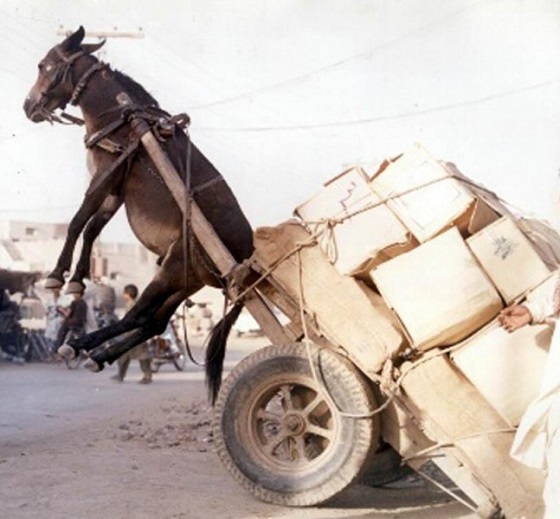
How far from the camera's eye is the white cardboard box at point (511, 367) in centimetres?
432

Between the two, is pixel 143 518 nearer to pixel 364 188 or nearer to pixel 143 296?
pixel 143 296

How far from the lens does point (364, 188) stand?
5.09m

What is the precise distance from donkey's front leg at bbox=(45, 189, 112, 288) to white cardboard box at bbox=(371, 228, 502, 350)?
225 cm

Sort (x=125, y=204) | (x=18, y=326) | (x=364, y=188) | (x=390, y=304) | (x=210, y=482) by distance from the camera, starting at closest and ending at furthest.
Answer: (x=390, y=304), (x=364, y=188), (x=210, y=482), (x=125, y=204), (x=18, y=326)

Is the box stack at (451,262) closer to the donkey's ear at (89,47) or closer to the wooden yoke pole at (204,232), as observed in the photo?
the wooden yoke pole at (204,232)

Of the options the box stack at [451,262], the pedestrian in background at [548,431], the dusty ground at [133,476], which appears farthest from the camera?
the dusty ground at [133,476]

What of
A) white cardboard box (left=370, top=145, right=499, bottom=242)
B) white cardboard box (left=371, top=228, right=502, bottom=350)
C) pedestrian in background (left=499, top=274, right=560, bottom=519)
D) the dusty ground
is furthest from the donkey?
pedestrian in background (left=499, top=274, right=560, bottom=519)

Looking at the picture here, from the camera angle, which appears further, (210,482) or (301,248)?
(210,482)

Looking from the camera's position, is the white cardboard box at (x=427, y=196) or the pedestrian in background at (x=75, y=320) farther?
the pedestrian in background at (x=75, y=320)

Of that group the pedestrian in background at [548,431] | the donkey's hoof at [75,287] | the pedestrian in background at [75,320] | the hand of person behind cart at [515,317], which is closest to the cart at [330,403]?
the hand of person behind cart at [515,317]

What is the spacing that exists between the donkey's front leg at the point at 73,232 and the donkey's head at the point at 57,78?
0.84m

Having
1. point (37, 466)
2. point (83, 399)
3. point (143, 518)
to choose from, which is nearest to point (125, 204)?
point (37, 466)

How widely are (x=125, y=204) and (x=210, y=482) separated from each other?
199 centimetres

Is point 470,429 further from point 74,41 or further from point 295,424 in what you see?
point 74,41
